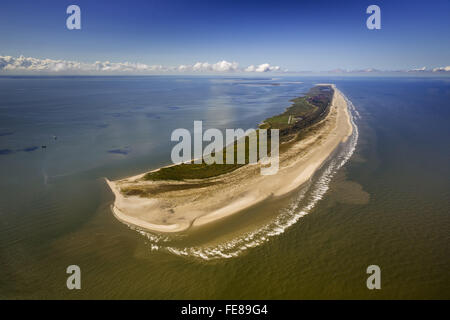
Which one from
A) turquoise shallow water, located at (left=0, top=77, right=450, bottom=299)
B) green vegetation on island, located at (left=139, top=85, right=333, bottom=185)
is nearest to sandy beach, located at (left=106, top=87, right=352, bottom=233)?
green vegetation on island, located at (left=139, top=85, right=333, bottom=185)

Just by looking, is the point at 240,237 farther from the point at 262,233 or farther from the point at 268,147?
the point at 268,147

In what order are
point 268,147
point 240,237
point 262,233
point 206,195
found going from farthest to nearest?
1. point 268,147
2. point 206,195
3. point 262,233
4. point 240,237

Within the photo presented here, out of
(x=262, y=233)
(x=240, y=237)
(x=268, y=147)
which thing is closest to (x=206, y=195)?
(x=240, y=237)

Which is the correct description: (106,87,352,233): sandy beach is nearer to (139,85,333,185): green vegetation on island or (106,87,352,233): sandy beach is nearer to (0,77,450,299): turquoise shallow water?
(139,85,333,185): green vegetation on island

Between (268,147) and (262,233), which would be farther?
(268,147)

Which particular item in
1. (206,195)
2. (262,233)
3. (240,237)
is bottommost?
(240,237)

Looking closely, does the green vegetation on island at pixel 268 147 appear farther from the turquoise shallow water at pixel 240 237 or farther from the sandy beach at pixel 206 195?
the turquoise shallow water at pixel 240 237

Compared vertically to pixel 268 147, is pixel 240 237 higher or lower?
lower

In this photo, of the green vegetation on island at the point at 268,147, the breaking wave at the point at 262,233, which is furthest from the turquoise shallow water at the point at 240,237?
the green vegetation on island at the point at 268,147
